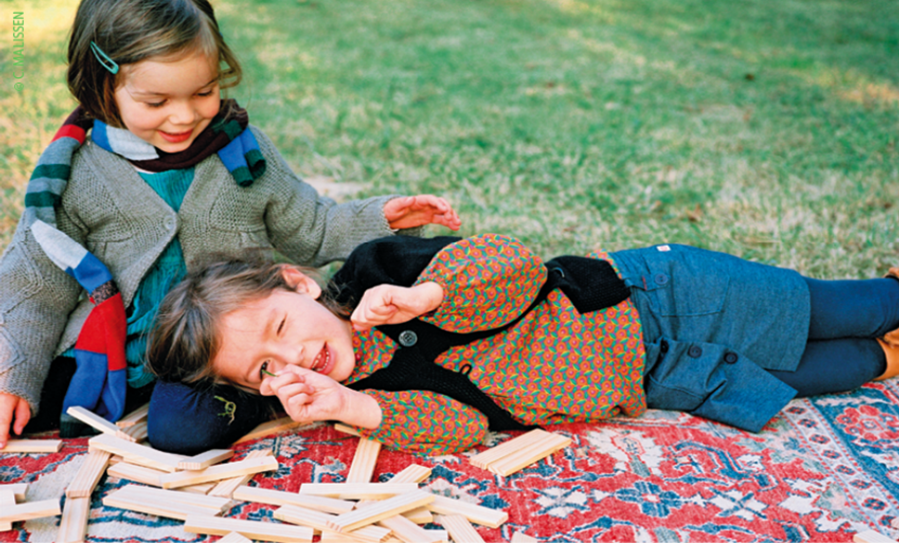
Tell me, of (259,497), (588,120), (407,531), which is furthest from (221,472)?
(588,120)

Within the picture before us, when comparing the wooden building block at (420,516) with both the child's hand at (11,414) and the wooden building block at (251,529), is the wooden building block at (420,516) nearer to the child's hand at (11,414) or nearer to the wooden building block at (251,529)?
the wooden building block at (251,529)

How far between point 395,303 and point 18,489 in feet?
3.89

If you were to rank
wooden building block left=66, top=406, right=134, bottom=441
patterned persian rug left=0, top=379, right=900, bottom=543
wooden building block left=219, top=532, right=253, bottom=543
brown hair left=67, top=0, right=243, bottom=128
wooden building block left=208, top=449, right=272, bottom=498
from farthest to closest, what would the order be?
1. wooden building block left=66, top=406, right=134, bottom=441
2. brown hair left=67, top=0, right=243, bottom=128
3. wooden building block left=208, top=449, right=272, bottom=498
4. patterned persian rug left=0, top=379, right=900, bottom=543
5. wooden building block left=219, top=532, right=253, bottom=543

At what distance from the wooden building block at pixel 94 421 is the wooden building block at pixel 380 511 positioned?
865 mm

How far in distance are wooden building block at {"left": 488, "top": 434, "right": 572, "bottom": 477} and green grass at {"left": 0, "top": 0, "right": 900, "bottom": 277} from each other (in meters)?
1.42

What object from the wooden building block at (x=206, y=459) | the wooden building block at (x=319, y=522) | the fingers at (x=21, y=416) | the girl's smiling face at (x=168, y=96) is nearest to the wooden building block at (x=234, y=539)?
the wooden building block at (x=319, y=522)

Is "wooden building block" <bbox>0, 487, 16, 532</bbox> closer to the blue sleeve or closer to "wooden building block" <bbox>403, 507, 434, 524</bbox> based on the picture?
the blue sleeve

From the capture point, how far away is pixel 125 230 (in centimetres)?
253

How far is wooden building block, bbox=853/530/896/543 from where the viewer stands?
194 centimetres

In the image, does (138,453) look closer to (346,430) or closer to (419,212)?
(346,430)

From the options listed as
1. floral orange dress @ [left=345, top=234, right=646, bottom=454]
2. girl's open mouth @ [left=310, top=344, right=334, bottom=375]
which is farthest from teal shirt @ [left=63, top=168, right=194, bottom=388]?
floral orange dress @ [left=345, top=234, right=646, bottom=454]

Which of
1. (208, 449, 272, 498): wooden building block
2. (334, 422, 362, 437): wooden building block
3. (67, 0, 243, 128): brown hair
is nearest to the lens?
(208, 449, 272, 498): wooden building block

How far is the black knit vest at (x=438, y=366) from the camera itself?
2.37 m

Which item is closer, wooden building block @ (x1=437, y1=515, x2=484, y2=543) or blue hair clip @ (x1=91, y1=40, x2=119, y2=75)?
wooden building block @ (x1=437, y1=515, x2=484, y2=543)
